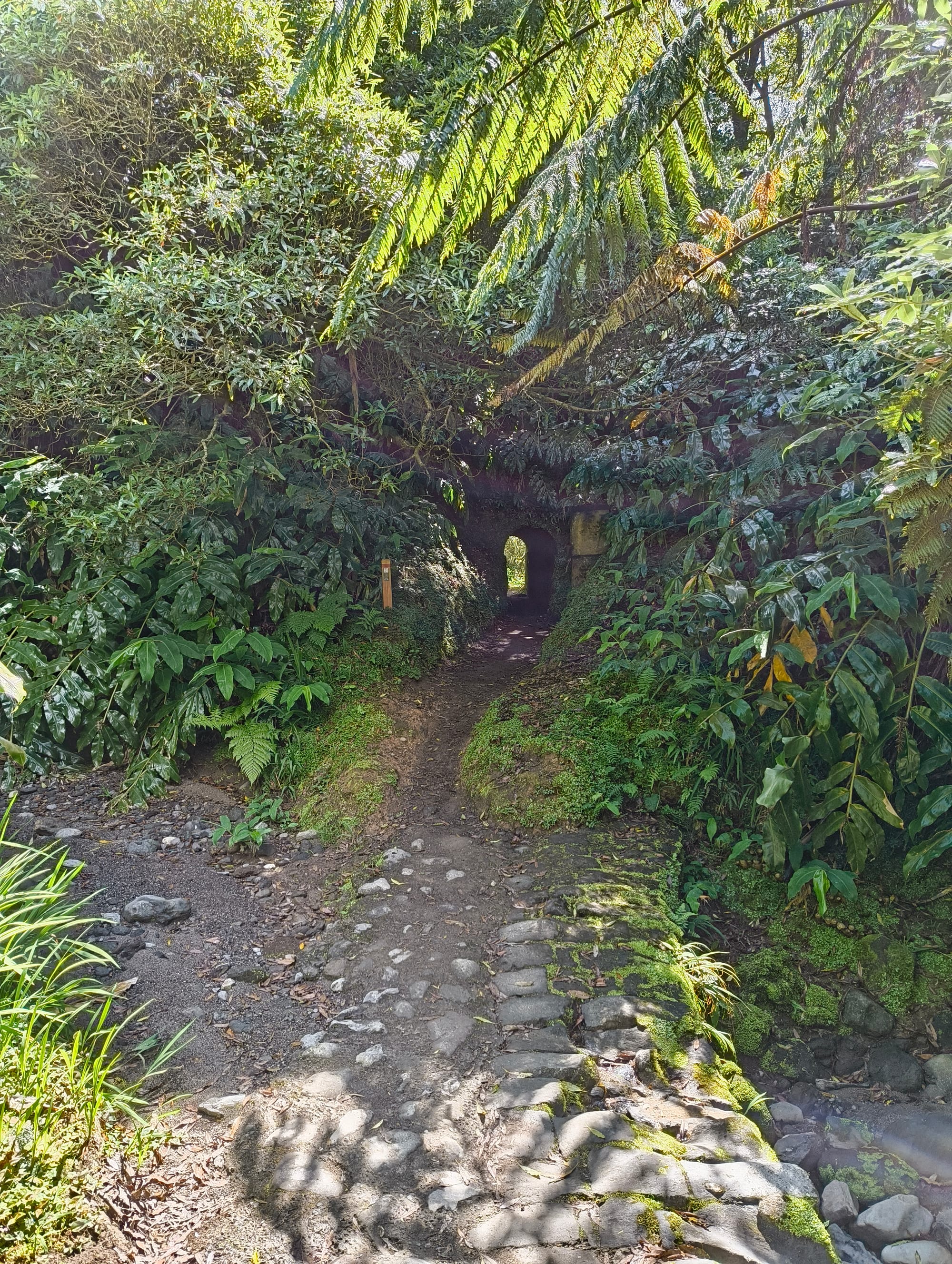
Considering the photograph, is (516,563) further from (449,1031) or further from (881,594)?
(449,1031)

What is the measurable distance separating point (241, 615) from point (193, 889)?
7.06 feet

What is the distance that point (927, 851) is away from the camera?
11.8 ft

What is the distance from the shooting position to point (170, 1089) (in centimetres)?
254

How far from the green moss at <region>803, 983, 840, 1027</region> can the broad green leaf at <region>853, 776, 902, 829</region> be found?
96 cm

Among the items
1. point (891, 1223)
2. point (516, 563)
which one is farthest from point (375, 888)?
point (516, 563)

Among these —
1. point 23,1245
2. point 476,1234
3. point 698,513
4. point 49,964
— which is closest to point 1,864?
point 49,964

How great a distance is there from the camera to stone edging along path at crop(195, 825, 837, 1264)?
1969 millimetres

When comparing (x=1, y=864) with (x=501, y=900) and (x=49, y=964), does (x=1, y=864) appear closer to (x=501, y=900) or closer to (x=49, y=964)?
(x=49, y=964)

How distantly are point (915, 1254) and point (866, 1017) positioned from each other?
111 centimetres

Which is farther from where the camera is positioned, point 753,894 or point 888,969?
point 753,894

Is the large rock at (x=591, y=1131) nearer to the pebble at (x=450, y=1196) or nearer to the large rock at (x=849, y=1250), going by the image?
the pebble at (x=450, y=1196)

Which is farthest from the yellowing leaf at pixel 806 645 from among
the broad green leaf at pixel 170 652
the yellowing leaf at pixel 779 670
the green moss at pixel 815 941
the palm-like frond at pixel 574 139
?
the broad green leaf at pixel 170 652

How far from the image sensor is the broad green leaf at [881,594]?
11.9 feet

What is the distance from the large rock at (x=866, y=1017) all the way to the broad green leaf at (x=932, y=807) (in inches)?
34.5
